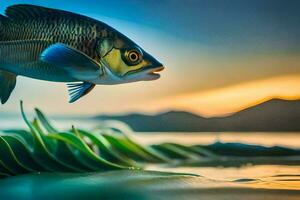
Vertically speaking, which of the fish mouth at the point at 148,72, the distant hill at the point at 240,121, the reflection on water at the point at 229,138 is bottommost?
the reflection on water at the point at 229,138

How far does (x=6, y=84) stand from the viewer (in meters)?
1.58

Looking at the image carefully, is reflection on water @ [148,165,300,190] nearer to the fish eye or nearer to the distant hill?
the distant hill

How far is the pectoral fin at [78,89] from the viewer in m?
1.55

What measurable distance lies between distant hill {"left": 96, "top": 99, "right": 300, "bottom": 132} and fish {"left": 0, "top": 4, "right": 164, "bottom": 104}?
0.56 ft

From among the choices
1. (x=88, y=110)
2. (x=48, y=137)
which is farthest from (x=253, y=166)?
(x=48, y=137)

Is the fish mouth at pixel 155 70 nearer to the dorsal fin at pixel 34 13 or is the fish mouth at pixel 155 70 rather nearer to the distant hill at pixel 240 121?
the distant hill at pixel 240 121

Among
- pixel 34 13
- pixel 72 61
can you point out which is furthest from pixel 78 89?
pixel 34 13

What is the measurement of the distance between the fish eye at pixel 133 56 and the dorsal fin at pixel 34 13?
0.18 m

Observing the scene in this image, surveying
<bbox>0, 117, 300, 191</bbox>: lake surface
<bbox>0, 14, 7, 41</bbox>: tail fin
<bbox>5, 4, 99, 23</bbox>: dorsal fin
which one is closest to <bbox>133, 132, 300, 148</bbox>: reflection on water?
<bbox>0, 117, 300, 191</bbox>: lake surface

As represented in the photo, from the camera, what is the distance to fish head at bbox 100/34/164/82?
4.91 feet

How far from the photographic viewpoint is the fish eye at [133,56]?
4.92ft

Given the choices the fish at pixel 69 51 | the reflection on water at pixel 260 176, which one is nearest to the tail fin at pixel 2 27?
the fish at pixel 69 51

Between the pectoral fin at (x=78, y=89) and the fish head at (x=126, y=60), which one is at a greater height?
the fish head at (x=126, y=60)

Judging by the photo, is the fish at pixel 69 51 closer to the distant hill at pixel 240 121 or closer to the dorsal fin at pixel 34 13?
the dorsal fin at pixel 34 13
